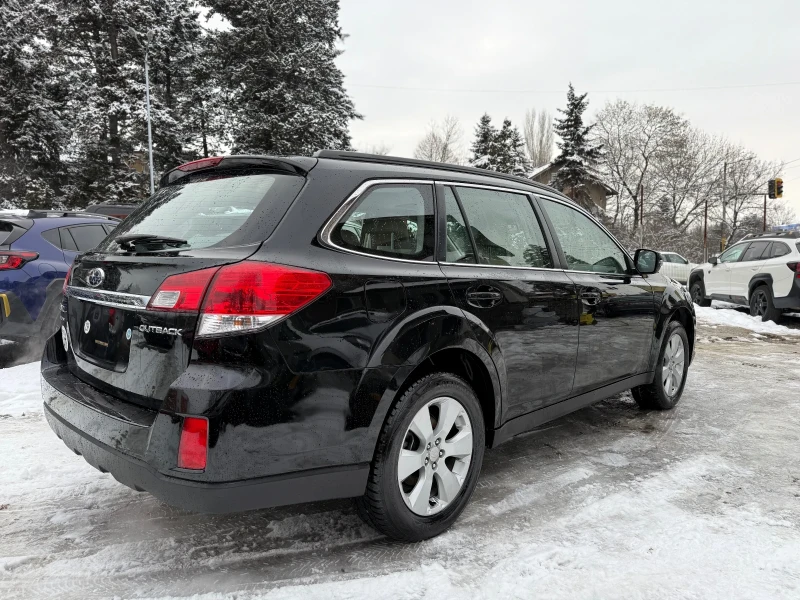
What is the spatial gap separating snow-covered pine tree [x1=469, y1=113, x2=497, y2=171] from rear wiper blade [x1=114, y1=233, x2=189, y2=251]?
3663cm

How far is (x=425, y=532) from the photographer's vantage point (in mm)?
2549

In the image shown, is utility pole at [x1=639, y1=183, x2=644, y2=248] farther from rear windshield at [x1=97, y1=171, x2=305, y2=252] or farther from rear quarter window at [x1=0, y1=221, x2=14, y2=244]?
rear windshield at [x1=97, y1=171, x2=305, y2=252]

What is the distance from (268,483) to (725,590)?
5.96ft

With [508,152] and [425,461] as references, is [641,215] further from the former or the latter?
[425,461]

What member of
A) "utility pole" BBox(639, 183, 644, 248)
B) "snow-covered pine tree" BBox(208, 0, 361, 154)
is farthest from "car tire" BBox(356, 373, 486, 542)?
"utility pole" BBox(639, 183, 644, 248)

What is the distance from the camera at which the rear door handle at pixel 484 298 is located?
107 inches

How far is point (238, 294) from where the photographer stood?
6.59 feet

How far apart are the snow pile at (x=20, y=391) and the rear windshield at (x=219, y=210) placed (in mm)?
2461

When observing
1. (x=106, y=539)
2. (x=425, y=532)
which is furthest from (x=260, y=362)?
(x=106, y=539)

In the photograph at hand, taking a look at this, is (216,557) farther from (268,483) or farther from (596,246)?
(596,246)

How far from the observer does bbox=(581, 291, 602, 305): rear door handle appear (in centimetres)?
350

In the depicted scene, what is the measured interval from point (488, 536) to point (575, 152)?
37.4 metres

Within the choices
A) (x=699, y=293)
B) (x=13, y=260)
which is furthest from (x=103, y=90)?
Result: (x=699, y=293)

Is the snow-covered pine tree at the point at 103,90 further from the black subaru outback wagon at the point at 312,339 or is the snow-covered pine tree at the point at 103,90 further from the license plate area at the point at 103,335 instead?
the license plate area at the point at 103,335
